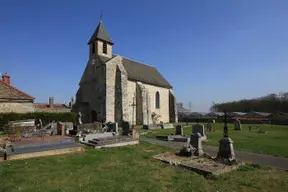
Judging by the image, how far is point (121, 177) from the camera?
5.05m

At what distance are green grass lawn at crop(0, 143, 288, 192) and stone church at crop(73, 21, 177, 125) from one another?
1681 centimetres

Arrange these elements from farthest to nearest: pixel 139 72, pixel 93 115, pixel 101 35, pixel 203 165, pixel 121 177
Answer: pixel 139 72 → pixel 101 35 → pixel 93 115 → pixel 203 165 → pixel 121 177

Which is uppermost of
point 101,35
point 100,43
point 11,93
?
point 101,35

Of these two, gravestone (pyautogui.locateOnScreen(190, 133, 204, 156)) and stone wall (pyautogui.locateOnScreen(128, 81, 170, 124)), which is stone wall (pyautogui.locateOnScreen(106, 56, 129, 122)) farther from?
gravestone (pyautogui.locateOnScreen(190, 133, 204, 156))

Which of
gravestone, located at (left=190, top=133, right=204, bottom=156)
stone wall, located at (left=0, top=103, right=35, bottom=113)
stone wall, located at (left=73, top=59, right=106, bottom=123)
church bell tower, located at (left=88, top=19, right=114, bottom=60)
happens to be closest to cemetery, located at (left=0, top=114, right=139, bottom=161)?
stone wall, located at (left=0, top=103, right=35, bottom=113)

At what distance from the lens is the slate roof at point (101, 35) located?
25.7 meters

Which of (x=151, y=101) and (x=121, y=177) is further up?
(x=151, y=101)

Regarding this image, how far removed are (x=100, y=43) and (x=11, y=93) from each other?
1283 cm

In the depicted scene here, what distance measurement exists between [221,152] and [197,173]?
73.4 inches

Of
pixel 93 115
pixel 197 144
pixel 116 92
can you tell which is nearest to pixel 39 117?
pixel 93 115

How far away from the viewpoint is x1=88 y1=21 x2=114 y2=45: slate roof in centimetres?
2573

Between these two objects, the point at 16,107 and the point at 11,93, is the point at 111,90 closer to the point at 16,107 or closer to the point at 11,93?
the point at 16,107

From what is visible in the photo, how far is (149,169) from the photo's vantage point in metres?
5.85

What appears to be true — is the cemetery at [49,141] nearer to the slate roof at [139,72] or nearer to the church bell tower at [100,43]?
the slate roof at [139,72]
